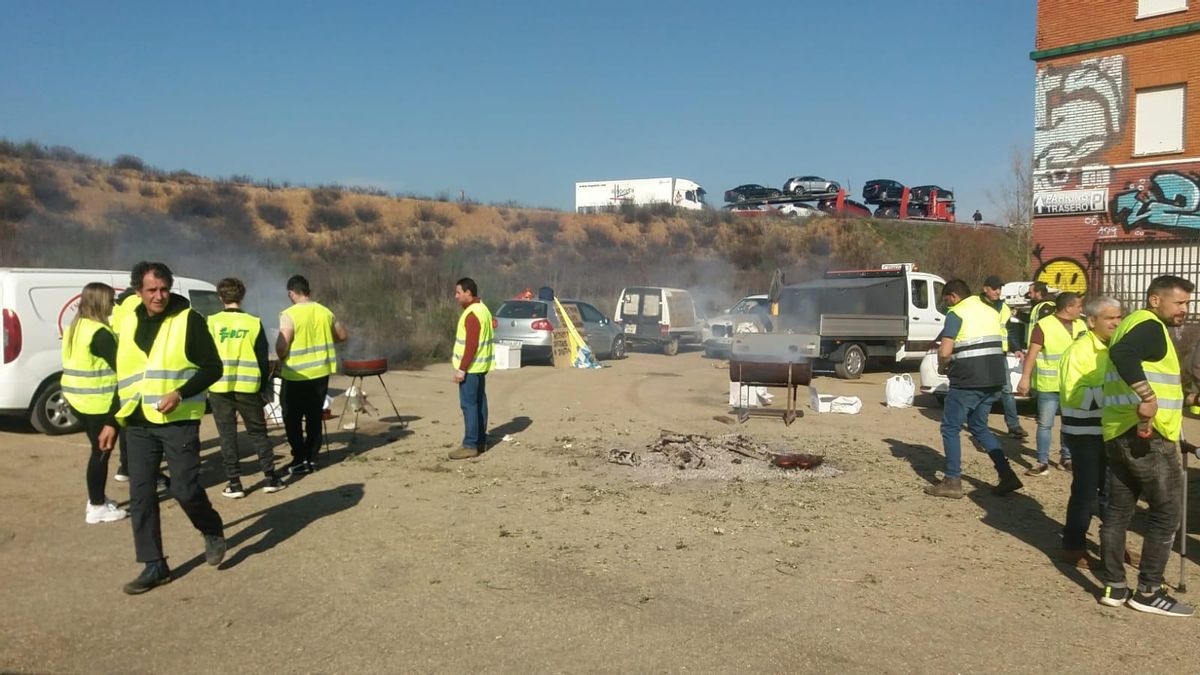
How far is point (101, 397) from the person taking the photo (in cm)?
595

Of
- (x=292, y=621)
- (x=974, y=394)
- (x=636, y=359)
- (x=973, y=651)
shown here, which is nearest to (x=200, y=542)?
(x=292, y=621)

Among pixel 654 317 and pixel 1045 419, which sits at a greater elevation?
pixel 654 317

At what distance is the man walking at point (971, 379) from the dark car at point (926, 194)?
50447 mm

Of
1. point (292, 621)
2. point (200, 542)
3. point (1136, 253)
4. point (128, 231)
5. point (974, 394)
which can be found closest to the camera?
point (292, 621)

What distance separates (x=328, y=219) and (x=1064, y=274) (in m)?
33.0

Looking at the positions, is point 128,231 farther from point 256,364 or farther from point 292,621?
point 292,621

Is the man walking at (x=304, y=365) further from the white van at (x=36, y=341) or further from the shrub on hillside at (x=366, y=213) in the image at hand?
the shrub on hillside at (x=366, y=213)

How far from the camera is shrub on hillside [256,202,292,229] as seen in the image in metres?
40.1

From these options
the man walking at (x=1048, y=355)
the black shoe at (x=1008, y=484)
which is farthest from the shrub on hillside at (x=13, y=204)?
the black shoe at (x=1008, y=484)

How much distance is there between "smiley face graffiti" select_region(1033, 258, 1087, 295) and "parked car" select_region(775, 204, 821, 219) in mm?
31437

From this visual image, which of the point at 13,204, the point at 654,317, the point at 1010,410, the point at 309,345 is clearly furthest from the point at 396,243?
the point at 1010,410

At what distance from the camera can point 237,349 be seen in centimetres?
709

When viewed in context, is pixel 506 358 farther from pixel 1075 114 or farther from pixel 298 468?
pixel 1075 114

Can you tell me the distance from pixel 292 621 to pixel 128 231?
28987mm
